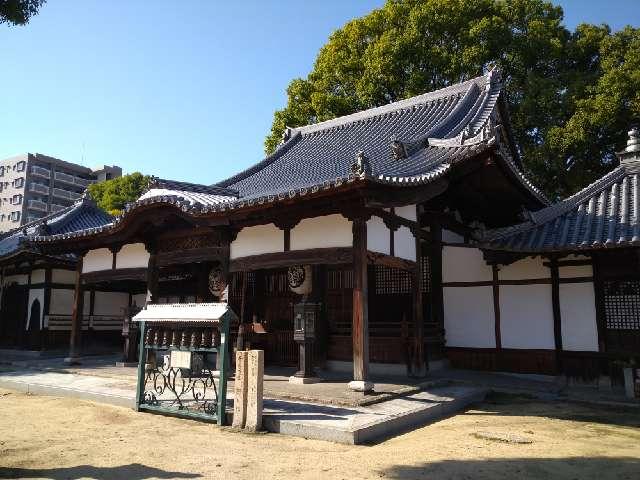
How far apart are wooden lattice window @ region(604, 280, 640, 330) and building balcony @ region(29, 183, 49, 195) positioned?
79087 millimetres

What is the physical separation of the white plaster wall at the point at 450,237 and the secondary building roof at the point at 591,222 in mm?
1932

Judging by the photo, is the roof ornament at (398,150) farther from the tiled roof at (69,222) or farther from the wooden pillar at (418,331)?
the tiled roof at (69,222)

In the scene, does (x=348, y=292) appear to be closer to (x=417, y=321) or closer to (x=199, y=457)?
(x=417, y=321)

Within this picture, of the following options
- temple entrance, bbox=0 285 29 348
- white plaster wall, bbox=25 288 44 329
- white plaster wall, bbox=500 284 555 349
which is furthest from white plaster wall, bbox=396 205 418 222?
temple entrance, bbox=0 285 29 348

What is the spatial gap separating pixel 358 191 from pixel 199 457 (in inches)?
208

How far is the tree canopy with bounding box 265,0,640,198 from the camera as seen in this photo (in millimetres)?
21484

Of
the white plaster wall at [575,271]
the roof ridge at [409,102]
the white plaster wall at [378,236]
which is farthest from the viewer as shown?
the roof ridge at [409,102]

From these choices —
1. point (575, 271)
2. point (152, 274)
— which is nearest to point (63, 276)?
point (152, 274)

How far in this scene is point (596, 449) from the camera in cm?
670

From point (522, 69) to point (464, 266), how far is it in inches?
617

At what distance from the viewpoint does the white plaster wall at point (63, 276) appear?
19438mm

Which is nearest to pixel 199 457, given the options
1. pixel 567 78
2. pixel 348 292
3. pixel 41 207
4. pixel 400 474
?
pixel 400 474

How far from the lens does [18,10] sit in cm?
726

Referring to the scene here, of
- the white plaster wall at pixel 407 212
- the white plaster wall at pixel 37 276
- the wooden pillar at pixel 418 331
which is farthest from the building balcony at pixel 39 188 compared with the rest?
the wooden pillar at pixel 418 331
